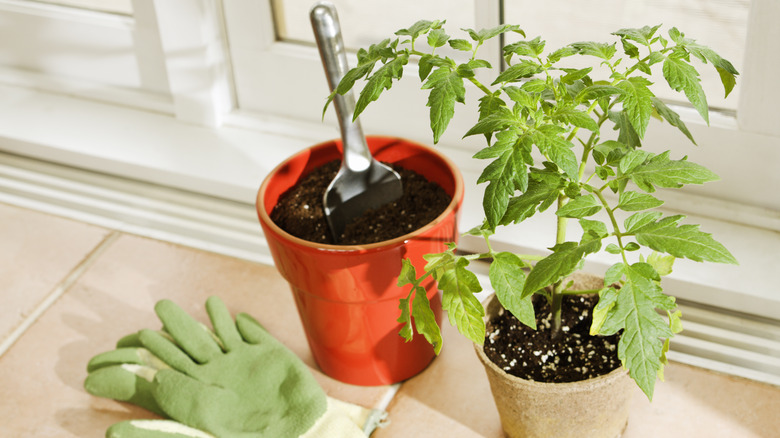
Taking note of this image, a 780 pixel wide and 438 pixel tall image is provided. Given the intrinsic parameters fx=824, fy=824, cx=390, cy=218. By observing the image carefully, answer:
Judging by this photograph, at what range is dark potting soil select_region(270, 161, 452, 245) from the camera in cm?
101

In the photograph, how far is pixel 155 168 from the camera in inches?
54.6

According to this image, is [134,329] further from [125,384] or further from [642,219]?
[642,219]

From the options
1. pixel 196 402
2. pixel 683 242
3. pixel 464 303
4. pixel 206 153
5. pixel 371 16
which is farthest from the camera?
pixel 206 153

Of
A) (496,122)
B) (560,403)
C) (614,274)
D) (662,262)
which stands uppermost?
(496,122)

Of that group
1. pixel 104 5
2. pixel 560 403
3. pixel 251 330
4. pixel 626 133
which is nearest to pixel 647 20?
pixel 626 133

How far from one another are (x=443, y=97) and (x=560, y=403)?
0.36 m

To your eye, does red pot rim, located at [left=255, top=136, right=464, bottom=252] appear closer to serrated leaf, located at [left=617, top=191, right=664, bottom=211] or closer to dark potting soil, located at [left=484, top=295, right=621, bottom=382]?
dark potting soil, located at [left=484, top=295, right=621, bottom=382]

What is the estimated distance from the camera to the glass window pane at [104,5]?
1.44 m

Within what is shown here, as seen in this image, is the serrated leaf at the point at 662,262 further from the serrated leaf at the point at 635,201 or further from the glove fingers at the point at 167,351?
the glove fingers at the point at 167,351

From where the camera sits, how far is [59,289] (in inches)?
50.8

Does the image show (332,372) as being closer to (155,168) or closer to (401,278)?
(401,278)

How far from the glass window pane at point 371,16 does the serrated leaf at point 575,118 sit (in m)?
0.49

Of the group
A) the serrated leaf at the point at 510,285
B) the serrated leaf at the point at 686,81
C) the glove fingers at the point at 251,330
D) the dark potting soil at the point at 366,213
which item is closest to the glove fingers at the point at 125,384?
the glove fingers at the point at 251,330

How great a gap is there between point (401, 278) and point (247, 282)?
48 cm
